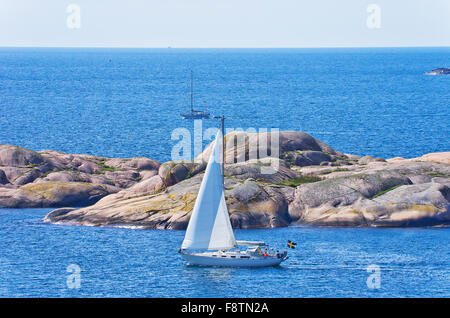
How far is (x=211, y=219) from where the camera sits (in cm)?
6300

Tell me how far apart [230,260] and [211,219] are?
3.55 meters

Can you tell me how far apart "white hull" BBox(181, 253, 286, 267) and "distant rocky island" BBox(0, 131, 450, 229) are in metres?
9.89

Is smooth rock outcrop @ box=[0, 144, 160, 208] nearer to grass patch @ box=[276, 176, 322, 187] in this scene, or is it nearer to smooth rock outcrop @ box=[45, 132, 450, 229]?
smooth rock outcrop @ box=[45, 132, 450, 229]

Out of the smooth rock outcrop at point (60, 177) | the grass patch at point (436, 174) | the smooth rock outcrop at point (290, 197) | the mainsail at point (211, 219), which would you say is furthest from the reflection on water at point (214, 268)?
the grass patch at point (436, 174)


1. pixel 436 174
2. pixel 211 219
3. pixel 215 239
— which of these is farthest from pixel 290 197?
pixel 436 174

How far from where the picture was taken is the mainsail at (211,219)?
2464 inches

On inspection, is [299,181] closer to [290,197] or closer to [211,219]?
[290,197]

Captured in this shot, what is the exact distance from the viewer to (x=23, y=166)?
3396 inches

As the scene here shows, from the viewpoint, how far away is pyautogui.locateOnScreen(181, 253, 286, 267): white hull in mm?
61219

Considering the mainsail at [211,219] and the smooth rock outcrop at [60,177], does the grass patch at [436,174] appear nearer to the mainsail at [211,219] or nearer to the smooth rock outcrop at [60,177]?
the mainsail at [211,219]

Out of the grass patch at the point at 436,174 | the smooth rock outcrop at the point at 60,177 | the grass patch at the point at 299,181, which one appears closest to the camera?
the grass patch at the point at 299,181

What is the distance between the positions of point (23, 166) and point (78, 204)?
370 inches

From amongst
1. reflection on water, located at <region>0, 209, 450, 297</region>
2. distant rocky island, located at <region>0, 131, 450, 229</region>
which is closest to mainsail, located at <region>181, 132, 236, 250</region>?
reflection on water, located at <region>0, 209, 450, 297</region>
